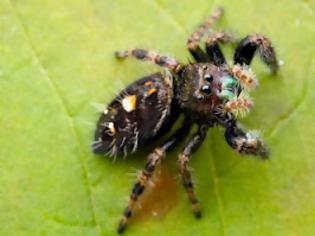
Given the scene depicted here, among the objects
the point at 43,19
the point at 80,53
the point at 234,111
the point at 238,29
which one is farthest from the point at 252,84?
the point at 43,19

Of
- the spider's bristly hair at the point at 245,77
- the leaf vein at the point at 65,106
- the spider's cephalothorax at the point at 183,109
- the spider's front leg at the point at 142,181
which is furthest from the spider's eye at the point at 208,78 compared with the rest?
the leaf vein at the point at 65,106

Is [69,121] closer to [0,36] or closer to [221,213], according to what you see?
[0,36]

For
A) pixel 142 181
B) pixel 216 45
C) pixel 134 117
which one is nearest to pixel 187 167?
pixel 142 181

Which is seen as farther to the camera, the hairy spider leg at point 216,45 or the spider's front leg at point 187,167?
the hairy spider leg at point 216,45

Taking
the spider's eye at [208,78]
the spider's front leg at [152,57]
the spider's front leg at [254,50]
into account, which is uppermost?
the spider's front leg at [254,50]

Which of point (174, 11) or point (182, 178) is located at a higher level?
point (174, 11)

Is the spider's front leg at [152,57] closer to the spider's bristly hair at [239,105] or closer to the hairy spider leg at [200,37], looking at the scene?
the hairy spider leg at [200,37]

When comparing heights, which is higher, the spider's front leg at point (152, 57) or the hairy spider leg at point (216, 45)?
the hairy spider leg at point (216, 45)

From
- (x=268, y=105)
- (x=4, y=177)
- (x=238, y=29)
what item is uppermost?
(x=238, y=29)
